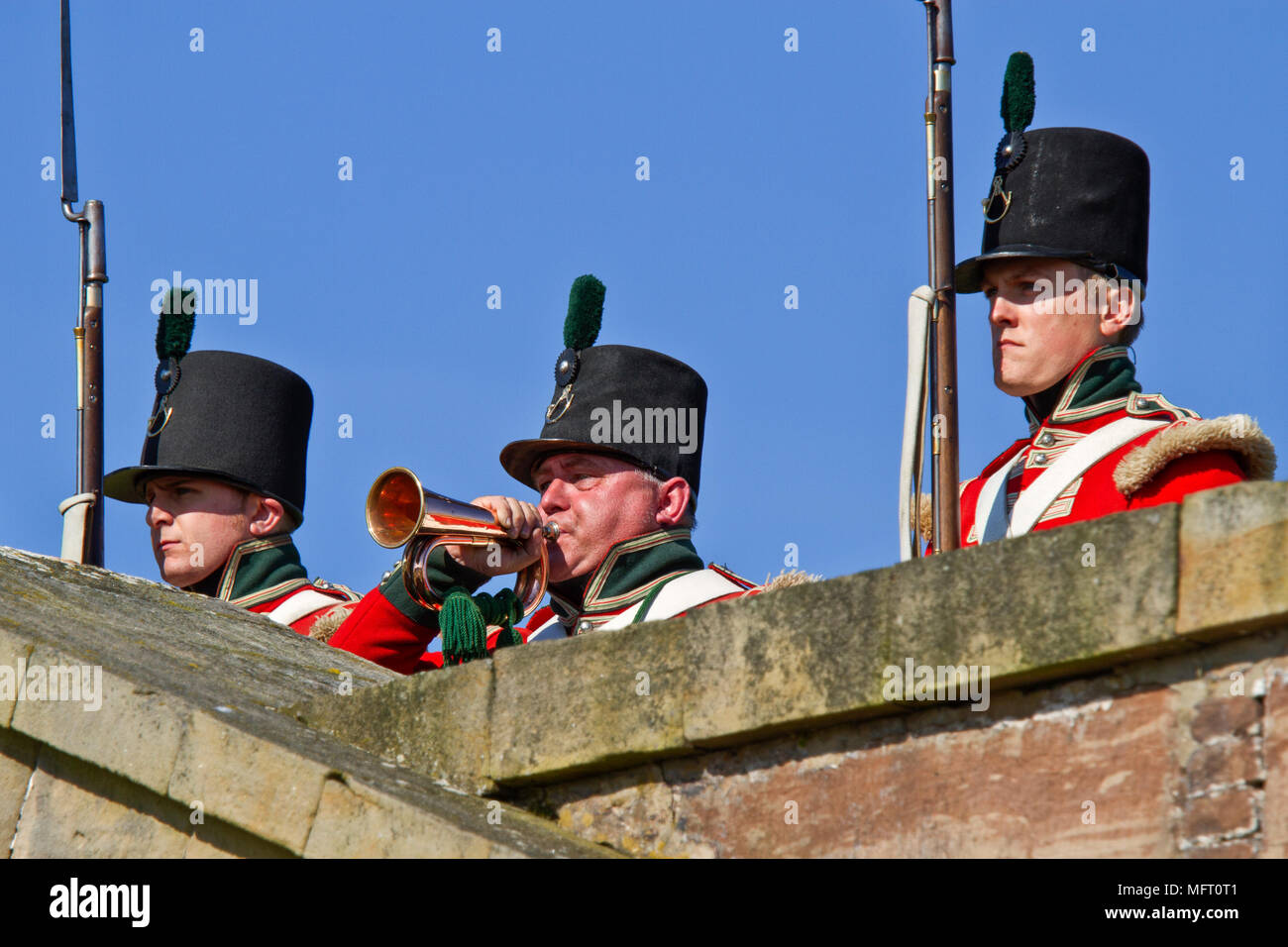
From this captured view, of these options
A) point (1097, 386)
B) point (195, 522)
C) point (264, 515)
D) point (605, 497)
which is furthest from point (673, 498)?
point (195, 522)

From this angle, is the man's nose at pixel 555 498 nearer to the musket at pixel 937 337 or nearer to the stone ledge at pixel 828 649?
the musket at pixel 937 337

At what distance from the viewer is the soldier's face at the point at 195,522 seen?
10.6 meters

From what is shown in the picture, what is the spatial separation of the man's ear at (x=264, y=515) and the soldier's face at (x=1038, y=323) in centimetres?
443

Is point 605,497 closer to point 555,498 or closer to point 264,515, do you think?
point 555,498

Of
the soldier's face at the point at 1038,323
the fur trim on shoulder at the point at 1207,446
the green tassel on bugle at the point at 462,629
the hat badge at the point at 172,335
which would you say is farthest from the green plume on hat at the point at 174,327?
the fur trim on shoulder at the point at 1207,446

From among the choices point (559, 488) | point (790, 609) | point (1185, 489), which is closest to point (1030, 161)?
point (1185, 489)

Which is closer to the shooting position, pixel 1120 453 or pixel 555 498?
pixel 1120 453

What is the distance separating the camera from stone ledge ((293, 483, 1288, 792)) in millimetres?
4590

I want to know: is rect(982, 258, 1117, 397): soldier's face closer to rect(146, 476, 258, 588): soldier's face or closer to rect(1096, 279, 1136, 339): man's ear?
rect(1096, 279, 1136, 339): man's ear

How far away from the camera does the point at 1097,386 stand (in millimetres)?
7477

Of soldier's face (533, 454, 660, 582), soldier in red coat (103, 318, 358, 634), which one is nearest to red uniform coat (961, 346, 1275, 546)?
soldier's face (533, 454, 660, 582)

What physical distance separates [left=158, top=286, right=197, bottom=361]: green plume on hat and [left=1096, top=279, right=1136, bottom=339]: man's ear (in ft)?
17.9

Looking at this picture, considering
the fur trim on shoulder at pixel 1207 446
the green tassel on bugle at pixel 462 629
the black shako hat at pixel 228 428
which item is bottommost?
the green tassel on bugle at pixel 462 629

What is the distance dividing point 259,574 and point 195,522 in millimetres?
465
